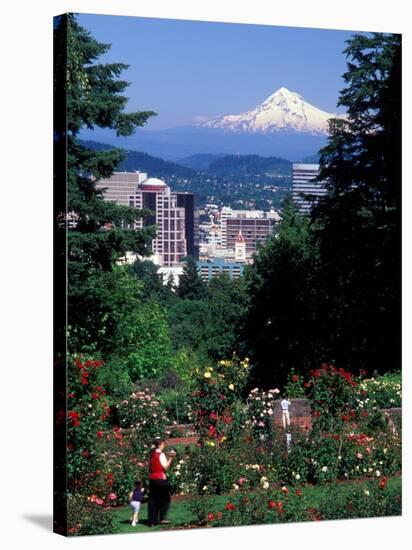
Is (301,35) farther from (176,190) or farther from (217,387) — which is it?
(217,387)

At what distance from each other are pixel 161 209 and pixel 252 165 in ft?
4.77

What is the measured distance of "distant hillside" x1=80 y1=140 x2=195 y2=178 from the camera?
45.9 feet

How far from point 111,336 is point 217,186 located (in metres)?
1.87

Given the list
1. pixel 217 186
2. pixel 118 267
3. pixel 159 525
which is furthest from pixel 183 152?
pixel 159 525

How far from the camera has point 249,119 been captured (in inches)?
594

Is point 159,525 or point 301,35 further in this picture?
point 301,35

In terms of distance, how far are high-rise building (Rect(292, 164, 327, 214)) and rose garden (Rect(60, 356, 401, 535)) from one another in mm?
1595

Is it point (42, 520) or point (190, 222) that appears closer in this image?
point (42, 520)

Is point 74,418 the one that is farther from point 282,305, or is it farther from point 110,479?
point 282,305

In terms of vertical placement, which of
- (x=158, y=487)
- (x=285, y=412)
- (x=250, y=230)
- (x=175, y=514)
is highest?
(x=250, y=230)

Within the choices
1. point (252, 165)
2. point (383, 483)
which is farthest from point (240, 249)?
point (383, 483)

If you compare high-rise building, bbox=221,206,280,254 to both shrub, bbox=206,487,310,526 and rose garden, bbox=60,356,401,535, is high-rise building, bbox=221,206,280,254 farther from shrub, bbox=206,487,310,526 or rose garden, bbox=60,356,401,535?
shrub, bbox=206,487,310,526

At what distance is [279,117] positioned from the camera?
15.0 metres

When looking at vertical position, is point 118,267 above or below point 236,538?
above
